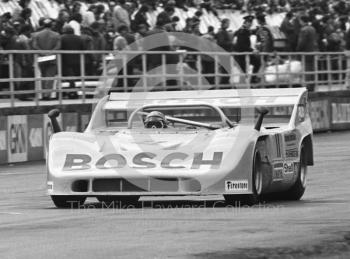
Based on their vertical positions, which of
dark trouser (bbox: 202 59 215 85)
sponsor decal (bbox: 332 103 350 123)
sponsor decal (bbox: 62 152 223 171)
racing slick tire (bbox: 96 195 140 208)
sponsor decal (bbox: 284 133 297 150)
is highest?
dark trouser (bbox: 202 59 215 85)

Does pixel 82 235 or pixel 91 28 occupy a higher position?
pixel 91 28

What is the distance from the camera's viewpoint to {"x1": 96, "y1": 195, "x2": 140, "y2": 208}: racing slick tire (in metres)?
12.8

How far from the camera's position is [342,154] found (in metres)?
22.4

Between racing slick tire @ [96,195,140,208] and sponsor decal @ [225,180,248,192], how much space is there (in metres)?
1.16

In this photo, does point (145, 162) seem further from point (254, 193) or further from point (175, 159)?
point (254, 193)

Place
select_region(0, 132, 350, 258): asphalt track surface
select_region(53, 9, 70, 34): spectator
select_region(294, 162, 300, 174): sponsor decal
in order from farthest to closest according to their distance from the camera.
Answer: select_region(53, 9, 70, 34): spectator → select_region(294, 162, 300, 174): sponsor decal → select_region(0, 132, 350, 258): asphalt track surface

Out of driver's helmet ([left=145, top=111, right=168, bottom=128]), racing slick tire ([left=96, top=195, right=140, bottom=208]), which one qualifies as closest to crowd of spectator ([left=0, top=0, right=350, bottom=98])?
driver's helmet ([left=145, top=111, right=168, bottom=128])

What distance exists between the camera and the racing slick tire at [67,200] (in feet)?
40.9

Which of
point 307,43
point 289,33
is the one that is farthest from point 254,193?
point 289,33

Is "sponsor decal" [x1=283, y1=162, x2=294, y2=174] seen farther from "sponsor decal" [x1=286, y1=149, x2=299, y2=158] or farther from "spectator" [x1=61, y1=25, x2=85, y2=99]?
"spectator" [x1=61, y1=25, x2=85, y2=99]

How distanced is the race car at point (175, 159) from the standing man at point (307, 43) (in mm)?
17444

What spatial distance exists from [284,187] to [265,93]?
4.84 ft

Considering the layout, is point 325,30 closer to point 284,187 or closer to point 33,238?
point 284,187

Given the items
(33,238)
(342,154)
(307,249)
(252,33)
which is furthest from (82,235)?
(252,33)
